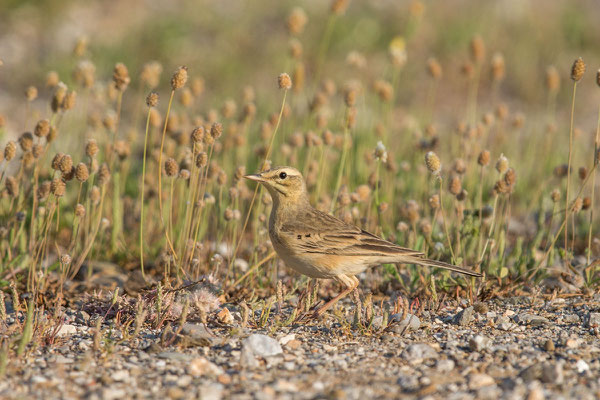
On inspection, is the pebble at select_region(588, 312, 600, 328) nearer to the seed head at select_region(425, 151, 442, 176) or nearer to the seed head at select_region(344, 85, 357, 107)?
the seed head at select_region(425, 151, 442, 176)

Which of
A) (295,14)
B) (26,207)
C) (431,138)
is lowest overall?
(26,207)

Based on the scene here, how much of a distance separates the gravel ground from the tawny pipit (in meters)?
0.33

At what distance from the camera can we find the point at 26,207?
220 inches

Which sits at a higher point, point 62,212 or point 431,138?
point 431,138

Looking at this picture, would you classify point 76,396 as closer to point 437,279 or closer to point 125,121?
point 437,279

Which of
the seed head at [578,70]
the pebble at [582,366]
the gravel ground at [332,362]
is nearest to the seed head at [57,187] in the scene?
the gravel ground at [332,362]

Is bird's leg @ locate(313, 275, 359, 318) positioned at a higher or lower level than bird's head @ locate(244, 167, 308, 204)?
lower

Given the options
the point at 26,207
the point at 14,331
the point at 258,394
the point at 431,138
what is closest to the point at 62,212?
the point at 26,207

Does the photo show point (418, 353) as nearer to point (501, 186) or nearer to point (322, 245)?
point (322, 245)

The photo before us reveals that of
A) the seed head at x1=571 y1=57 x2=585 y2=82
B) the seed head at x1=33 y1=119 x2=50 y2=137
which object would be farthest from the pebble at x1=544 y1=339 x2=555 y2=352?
the seed head at x1=33 y1=119 x2=50 y2=137

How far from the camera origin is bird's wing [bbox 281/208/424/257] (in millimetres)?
4672

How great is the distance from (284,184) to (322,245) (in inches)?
22.6

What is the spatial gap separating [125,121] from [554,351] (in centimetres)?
726

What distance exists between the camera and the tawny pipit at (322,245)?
4.67 metres
